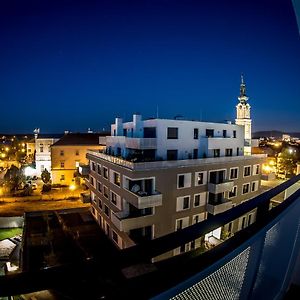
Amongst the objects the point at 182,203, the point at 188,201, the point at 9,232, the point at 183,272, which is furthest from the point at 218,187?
the point at 9,232

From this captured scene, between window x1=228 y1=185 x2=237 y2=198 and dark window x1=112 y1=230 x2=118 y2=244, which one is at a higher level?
window x1=228 y1=185 x2=237 y2=198

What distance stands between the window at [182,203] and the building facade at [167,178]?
0.06 meters

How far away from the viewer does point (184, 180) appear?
14.5m

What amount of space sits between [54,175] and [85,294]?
1288 inches

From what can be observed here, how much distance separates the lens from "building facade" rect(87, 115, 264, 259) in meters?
13.2

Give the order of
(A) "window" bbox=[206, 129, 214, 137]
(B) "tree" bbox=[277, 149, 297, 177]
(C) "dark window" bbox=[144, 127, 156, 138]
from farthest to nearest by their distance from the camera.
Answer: (B) "tree" bbox=[277, 149, 297, 177] → (A) "window" bbox=[206, 129, 214, 137] → (C) "dark window" bbox=[144, 127, 156, 138]

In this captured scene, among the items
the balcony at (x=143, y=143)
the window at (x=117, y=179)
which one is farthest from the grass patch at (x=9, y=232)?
the balcony at (x=143, y=143)

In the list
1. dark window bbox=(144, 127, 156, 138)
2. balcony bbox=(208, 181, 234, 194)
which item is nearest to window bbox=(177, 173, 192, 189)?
balcony bbox=(208, 181, 234, 194)

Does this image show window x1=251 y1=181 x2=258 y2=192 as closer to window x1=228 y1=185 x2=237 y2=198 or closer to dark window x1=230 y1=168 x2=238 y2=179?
window x1=228 y1=185 x2=237 y2=198

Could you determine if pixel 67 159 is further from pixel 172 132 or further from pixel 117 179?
pixel 172 132

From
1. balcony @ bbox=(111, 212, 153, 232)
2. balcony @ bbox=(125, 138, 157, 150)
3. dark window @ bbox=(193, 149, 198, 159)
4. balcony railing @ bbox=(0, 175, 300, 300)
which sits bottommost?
balcony @ bbox=(111, 212, 153, 232)

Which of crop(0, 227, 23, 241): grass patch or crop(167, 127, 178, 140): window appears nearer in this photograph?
crop(167, 127, 178, 140): window

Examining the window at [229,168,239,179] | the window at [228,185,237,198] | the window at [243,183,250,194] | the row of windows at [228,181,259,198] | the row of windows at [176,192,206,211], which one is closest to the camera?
the row of windows at [176,192,206,211]

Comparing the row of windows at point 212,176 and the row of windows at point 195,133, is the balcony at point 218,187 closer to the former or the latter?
the row of windows at point 212,176
